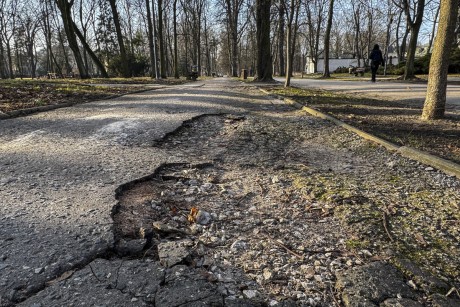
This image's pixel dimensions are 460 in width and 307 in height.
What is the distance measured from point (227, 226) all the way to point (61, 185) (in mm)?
1357

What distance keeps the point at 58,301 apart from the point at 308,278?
1.10 m

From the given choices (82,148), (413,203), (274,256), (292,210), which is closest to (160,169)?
(82,148)

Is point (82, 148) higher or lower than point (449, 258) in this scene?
higher

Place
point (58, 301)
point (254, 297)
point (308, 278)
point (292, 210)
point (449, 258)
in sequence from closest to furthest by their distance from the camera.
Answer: point (58, 301) → point (254, 297) → point (308, 278) → point (449, 258) → point (292, 210)

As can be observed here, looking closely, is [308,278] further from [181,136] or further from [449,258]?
[181,136]

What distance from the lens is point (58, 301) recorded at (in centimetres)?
134

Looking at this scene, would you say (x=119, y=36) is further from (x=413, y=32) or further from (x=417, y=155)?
(x=417, y=155)

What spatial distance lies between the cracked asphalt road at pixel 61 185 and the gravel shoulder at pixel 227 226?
0.4 inches

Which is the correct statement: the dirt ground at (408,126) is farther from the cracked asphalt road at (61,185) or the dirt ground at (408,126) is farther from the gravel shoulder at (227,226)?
the cracked asphalt road at (61,185)

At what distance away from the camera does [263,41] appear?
58.1 ft

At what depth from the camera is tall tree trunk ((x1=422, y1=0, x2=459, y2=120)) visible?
500cm

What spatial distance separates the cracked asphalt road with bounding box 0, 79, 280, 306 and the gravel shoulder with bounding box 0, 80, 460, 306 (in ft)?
0.03

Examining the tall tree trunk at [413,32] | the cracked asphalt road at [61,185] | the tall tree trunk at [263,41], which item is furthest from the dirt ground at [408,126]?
the tall tree trunk at [413,32]

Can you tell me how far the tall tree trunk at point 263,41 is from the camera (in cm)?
1652
